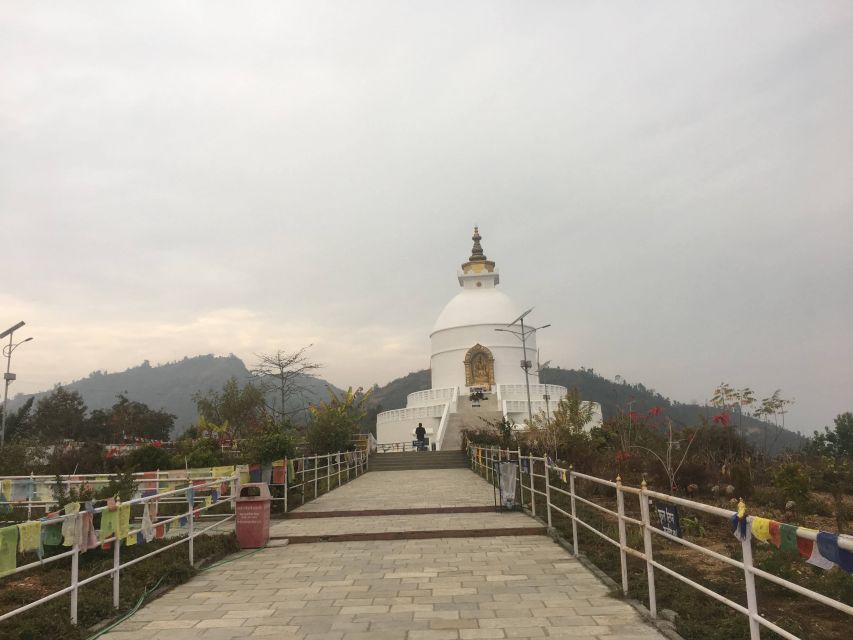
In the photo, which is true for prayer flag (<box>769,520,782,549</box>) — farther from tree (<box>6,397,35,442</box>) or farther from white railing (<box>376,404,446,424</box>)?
tree (<box>6,397,35,442</box>)

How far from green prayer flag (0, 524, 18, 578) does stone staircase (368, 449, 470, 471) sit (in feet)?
68.0

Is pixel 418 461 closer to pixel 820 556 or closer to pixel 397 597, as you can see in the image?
pixel 397 597

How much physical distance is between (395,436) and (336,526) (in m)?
25.3

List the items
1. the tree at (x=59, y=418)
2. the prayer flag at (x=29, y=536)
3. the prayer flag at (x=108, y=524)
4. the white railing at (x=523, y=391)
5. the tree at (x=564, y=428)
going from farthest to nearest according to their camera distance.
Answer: the tree at (x=59, y=418), the white railing at (x=523, y=391), the tree at (x=564, y=428), the prayer flag at (x=108, y=524), the prayer flag at (x=29, y=536)

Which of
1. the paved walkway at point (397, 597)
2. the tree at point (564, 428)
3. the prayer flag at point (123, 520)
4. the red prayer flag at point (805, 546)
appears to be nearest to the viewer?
the red prayer flag at point (805, 546)

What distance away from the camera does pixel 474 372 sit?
41.5 metres

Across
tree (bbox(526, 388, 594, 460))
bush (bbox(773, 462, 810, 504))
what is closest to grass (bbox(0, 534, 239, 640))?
bush (bbox(773, 462, 810, 504))

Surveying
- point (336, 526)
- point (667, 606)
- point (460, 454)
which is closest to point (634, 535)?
point (667, 606)

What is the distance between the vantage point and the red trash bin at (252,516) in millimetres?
9336

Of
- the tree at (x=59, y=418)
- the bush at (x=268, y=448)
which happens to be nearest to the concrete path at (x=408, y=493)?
the bush at (x=268, y=448)

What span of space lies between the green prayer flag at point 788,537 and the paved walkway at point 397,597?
2.00 m

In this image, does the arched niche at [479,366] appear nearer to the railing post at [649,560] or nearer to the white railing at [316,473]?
the white railing at [316,473]

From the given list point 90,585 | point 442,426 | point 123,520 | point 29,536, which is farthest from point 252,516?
point 442,426

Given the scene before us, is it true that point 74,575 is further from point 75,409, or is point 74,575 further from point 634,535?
point 75,409
